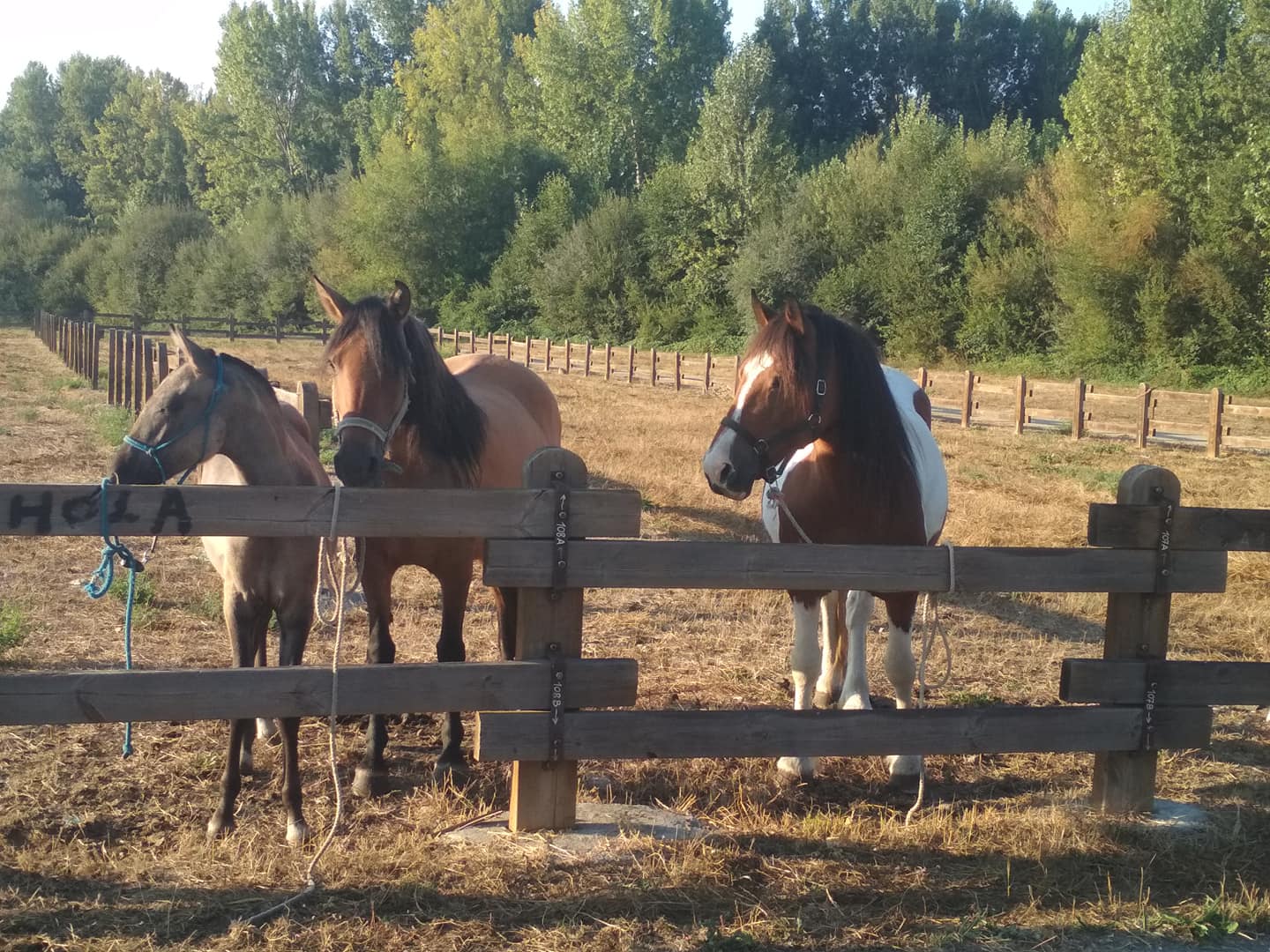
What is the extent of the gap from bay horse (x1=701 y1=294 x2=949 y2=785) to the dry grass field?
2.05 ft

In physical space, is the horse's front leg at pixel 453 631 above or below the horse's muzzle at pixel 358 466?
below

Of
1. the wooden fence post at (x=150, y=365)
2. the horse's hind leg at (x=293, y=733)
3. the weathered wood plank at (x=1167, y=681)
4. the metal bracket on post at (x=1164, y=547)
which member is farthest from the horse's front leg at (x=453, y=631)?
the wooden fence post at (x=150, y=365)

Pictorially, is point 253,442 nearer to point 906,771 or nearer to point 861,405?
point 861,405

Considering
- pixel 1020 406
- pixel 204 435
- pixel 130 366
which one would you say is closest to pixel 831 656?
pixel 204 435

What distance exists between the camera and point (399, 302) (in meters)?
4.58

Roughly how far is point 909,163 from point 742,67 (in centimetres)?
877

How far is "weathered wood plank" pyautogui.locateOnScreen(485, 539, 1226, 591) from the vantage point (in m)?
3.72

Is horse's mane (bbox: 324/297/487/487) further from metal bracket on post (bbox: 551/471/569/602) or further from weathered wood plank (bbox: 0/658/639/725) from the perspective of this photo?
weathered wood plank (bbox: 0/658/639/725)

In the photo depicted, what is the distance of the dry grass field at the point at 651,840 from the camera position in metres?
3.30

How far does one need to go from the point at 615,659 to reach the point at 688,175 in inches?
1772

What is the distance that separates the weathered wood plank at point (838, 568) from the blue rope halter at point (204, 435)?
53.3 inches

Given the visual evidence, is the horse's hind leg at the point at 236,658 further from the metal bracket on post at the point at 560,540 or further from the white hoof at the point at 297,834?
the metal bracket on post at the point at 560,540

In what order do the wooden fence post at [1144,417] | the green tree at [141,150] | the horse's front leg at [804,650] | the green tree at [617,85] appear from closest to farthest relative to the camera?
the horse's front leg at [804,650] < the wooden fence post at [1144,417] < the green tree at [617,85] < the green tree at [141,150]

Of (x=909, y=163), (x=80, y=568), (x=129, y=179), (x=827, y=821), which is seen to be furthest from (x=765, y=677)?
(x=129, y=179)
